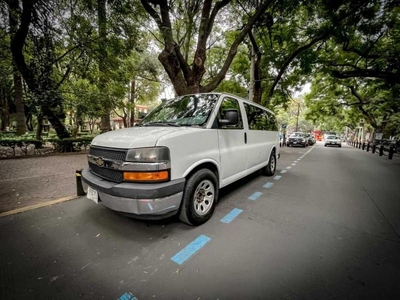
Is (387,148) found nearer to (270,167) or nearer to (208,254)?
(270,167)

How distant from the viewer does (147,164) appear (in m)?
2.09

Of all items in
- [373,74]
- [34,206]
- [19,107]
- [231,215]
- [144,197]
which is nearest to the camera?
[144,197]

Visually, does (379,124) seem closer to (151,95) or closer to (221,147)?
(151,95)

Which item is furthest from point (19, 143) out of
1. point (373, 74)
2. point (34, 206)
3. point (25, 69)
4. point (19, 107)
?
point (373, 74)

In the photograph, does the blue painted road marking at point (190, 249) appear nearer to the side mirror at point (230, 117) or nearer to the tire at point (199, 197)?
the tire at point (199, 197)

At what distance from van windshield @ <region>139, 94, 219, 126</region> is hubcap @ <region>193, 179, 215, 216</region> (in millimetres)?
916

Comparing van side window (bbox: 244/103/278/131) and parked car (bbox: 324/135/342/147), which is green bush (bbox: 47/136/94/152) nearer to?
van side window (bbox: 244/103/278/131)

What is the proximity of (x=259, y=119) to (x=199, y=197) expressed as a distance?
8.99 feet

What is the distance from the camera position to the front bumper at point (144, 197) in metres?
2.05

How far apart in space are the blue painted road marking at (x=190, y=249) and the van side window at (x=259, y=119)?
8.07 feet

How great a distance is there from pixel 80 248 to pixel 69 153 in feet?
29.0

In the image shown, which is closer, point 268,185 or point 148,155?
point 148,155

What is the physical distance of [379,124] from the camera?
23.9 m

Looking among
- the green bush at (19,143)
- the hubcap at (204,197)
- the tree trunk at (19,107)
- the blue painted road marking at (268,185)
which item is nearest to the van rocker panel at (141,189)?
the hubcap at (204,197)
